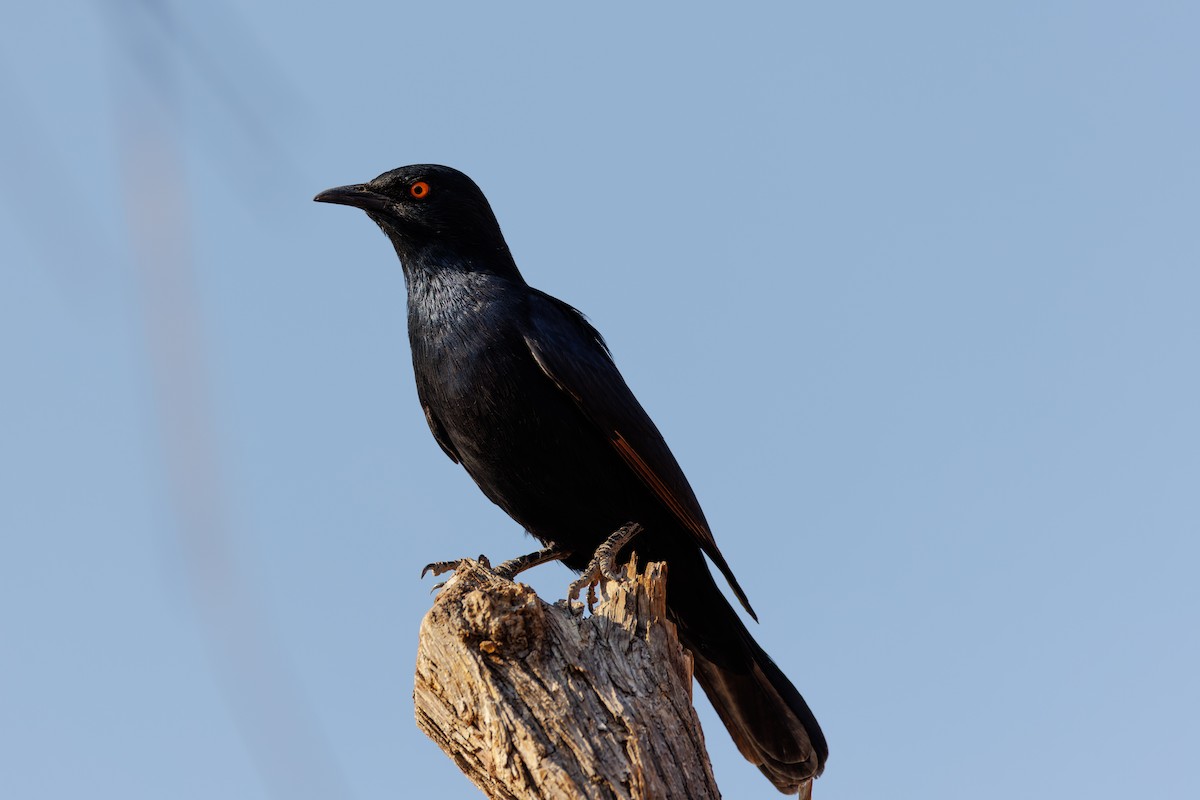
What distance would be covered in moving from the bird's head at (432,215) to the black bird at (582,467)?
1.25 feet

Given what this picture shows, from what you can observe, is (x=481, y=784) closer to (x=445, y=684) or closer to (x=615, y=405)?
(x=445, y=684)

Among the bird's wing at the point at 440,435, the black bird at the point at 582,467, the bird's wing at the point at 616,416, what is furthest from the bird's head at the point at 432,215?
the bird's wing at the point at 440,435

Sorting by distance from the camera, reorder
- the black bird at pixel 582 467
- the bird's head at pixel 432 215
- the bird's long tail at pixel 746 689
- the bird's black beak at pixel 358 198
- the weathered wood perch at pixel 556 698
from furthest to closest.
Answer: the bird's black beak at pixel 358 198
the bird's head at pixel 432 215
the black bird at pixel 582 467
the bird's long tail at pixel 746 689
the weathered wood perch at pixel 556 698

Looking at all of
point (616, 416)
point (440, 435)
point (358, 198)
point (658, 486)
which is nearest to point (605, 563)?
point (658, 486)

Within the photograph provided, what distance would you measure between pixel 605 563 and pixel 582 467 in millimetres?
542

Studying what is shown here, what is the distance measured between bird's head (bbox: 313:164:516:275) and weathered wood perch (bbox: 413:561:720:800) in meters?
2.53

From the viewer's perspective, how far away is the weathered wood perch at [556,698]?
3.32 m

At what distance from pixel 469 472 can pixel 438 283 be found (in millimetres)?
867

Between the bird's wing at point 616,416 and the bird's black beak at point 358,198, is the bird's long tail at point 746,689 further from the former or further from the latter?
the bird's black beak at point 358,198

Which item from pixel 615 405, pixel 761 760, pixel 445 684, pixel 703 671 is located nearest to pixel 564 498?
pixel 615 405

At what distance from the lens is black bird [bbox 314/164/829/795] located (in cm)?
514

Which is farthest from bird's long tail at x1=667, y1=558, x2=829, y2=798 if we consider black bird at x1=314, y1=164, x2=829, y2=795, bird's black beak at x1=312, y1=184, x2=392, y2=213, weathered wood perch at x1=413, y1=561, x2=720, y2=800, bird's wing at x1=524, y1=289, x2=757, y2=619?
bird's black beak at x1=312, y1=184, x2=392, y2=213

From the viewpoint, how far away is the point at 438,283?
575 cm

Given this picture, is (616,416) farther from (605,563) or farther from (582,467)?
(605,563)
